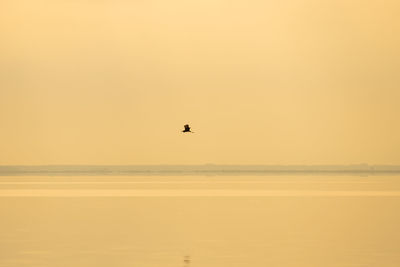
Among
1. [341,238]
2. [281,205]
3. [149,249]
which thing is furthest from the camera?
[281,205]

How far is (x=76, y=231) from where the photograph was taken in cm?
4631

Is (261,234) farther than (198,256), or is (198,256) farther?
(261,234)

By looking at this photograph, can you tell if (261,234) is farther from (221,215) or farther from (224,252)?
(221,215)

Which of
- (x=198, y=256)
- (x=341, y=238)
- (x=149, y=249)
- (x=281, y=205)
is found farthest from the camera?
(x=281, y=205)

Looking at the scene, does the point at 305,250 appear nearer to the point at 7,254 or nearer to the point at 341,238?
the point at 341,238

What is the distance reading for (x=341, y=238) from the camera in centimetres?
4188

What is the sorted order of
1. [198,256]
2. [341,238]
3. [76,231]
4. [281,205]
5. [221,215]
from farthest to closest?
[281,205]
[221,215]
[76,231]
[341,238]
[198,256]

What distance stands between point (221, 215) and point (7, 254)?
2377cm

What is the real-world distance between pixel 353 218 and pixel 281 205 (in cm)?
1630

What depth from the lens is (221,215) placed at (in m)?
58.0

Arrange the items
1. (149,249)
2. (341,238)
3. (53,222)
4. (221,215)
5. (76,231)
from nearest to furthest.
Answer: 1. (149,249)
2. (341,238)
3. (76,231)
4. (53,222)
5. (221,215)

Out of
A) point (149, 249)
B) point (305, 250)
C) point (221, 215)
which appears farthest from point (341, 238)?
point (221, 215)

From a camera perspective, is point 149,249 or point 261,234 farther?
point 261,234

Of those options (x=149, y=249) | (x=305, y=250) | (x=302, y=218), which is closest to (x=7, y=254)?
(x=149, y=249)
